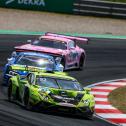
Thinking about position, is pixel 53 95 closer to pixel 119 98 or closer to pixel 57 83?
pixel 57 83

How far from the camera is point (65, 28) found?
38594 mm

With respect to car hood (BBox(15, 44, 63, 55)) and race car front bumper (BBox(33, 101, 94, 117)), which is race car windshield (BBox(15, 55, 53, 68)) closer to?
car hood (BBox(15, 44, 63, 55))

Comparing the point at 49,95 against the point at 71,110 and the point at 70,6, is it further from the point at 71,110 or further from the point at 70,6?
the point at 70,6

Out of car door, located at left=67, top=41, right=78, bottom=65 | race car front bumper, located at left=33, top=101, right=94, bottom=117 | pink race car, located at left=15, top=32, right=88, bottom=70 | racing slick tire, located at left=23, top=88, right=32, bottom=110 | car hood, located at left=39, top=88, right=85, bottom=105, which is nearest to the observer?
race car front bumper, located at left=33, top=101, right=94, bottom=117

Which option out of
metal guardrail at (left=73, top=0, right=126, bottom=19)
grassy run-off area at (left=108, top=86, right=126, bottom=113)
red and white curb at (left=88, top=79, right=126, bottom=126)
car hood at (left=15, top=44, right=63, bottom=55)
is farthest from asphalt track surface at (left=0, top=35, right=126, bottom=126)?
metal guardrail at (left=73, top=0, right=126, bottom=19)

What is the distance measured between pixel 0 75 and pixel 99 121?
740cm

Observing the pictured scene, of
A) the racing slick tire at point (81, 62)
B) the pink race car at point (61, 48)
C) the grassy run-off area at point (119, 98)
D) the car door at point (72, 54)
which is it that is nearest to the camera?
the grassy run-off area at point (119, 98)

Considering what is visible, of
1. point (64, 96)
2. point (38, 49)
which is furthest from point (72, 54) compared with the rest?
point (64, 96)

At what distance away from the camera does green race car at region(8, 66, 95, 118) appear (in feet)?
55.9

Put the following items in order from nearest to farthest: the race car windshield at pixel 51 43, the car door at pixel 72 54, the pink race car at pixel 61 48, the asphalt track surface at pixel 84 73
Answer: the asphalt track surface at pixel 84 73 < the pink race car at pixel 61 48 < the race car windshield at pixel 51 43 < the car door at pixel 72 54

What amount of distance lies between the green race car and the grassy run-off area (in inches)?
74.0

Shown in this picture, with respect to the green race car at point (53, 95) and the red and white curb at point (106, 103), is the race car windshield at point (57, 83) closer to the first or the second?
the green race car at point (53, 95)

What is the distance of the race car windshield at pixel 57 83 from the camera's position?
58.9ft

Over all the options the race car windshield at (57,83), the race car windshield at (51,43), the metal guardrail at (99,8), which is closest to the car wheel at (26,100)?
the race car windshield at (57,83)
